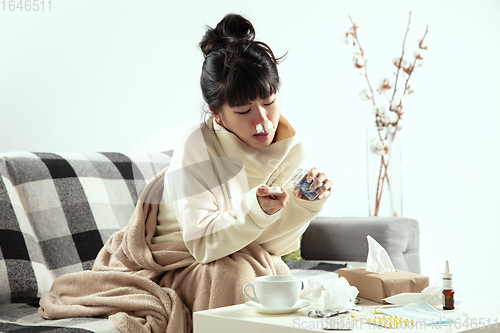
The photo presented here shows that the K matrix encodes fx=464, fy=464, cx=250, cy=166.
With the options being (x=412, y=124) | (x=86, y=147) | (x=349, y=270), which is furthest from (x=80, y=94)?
(x=412, y=124)

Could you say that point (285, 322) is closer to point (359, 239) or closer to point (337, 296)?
point (337, 296)

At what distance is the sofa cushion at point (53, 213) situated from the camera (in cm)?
117

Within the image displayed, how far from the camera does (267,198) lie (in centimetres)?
90

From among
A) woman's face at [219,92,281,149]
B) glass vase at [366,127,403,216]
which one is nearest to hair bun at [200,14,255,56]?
woman's face at [219,92,281,149]

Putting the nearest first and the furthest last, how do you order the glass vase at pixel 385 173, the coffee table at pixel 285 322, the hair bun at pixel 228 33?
1. the coffee table at pixel 285 322
2. the hair bun at pixel 228 33
3. the glass vase at pixel 385 173

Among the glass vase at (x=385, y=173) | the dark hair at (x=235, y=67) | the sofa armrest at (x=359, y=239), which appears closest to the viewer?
the dark hair at (x=235, y=67)

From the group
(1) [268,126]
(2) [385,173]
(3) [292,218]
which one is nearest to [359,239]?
(2) [385,173]

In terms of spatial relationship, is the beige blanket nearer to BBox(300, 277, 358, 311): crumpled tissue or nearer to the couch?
the couch

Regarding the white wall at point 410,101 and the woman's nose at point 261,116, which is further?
the white wall at point 410,101

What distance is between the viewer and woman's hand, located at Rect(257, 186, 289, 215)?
891 mm

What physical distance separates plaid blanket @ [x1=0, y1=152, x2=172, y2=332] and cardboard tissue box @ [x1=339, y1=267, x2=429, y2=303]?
714 millimetres

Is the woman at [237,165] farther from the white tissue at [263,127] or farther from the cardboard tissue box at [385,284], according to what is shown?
the cardboard tissue box at [385,284]

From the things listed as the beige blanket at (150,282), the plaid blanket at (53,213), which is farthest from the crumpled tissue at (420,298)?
the plaid blanket at (53,213)

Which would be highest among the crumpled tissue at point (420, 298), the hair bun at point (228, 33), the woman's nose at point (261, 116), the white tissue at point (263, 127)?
the hair bun at point (228, 33)
